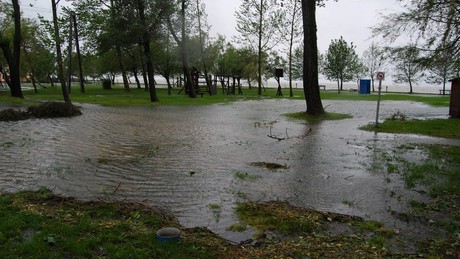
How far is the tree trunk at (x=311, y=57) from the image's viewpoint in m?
16.9

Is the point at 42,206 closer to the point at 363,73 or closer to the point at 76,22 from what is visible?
the point at 76,22

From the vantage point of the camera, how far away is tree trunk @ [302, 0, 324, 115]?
1694cm

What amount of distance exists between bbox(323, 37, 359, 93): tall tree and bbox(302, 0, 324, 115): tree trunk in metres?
35.5

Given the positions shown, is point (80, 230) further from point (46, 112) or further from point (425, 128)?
point (46, 112)

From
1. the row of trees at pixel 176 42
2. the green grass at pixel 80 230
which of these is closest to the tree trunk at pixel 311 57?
the row of trees at pixel 176 42

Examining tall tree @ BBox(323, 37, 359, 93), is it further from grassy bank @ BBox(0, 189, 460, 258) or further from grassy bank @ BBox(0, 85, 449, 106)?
→ grassy bank @ BBox(0, 189, 460, 258)

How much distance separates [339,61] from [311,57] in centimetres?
3594

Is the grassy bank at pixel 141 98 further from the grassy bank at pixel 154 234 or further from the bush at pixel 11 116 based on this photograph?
the grassy bank at pixel 154 234

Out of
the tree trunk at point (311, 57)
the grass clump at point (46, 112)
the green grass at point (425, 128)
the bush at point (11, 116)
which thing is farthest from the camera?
the tree trunk at point (311, 57)

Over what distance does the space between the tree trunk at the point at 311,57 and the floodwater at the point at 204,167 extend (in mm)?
4749

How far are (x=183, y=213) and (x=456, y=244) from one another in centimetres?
325

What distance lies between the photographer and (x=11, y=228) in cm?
411

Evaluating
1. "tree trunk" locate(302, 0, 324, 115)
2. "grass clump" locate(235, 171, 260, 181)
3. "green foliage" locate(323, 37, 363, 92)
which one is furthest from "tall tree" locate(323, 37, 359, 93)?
"grass clump" locate(235, 171, 260, 181)

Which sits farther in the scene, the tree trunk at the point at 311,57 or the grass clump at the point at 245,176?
the tree trunk at the point at 311,57
